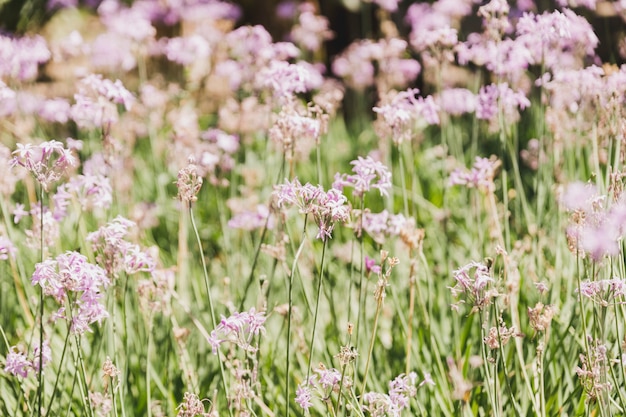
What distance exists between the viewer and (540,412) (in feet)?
7.61

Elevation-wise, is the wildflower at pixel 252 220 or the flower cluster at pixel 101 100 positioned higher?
the flower cluster at pixel 101 100

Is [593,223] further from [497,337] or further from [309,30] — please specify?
[309,30]

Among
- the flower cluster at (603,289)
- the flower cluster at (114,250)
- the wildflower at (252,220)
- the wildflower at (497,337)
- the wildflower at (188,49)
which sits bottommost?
the wildflower at (497,337)

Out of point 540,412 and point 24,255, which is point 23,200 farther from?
A: point 540,412

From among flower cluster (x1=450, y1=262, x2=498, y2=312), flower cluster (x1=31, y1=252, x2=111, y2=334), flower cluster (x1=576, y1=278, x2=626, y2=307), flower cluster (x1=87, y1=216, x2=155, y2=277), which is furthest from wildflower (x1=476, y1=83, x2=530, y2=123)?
flower cluster (x1=31, y1=252, x2=111, y2=334)

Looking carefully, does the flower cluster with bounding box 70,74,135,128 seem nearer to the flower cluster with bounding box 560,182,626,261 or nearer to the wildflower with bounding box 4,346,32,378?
the wildflower with bounding box 4,346,32,378

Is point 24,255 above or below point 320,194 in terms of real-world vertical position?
below

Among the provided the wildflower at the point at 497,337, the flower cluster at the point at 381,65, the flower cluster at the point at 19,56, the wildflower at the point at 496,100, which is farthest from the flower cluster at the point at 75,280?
the flower cluster at the point at 381,65

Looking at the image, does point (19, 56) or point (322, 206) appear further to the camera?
point (19, 56)

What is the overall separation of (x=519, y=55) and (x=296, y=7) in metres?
3.96

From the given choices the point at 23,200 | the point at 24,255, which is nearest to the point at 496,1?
the point at 24,255

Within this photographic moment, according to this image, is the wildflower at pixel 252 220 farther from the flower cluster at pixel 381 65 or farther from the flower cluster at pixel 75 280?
the flower cluster at pixel 381 65

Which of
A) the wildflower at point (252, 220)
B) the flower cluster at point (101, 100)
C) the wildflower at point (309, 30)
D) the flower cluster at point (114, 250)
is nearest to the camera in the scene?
the flower cluster at point (114, 250)

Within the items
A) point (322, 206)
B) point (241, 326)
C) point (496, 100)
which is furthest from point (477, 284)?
point (496, 100)
